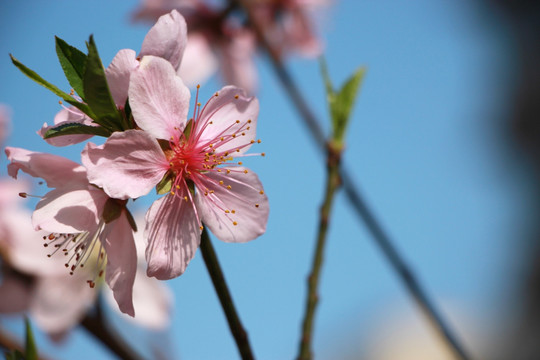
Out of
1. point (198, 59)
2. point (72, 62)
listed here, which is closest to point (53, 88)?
point (72, 62)

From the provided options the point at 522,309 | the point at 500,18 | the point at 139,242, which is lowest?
the point at 522,309

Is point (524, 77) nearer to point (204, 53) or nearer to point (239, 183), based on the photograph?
point (204, 53)

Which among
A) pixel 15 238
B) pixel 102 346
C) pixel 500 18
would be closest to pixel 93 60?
pixel 102 346

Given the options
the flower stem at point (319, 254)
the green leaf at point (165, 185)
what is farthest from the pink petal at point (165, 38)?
the flower stem at point (319, 254)

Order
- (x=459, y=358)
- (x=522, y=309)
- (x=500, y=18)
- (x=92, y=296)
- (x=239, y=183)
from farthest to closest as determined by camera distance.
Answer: (x=500, y=18) → (x=522, y=309) → (x=92, y=296) → (x=459, y=358) → (x=239, y=183)

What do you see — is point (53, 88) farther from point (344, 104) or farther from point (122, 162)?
point (344, 104)
